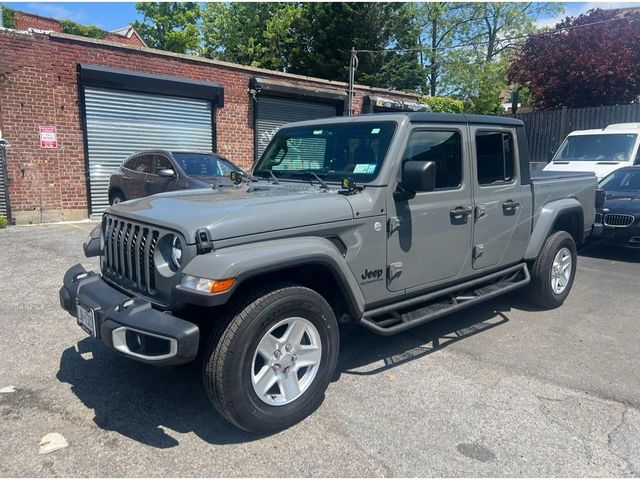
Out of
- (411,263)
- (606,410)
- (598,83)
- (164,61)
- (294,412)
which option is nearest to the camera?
(294,412)

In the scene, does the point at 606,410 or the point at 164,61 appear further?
the point at 164,61

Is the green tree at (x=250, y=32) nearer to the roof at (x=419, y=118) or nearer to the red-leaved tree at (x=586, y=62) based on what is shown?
the red-leaved tree at (x=586, y=62)

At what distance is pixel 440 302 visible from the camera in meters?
4.31

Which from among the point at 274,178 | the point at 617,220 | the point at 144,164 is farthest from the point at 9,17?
the point at 617,220

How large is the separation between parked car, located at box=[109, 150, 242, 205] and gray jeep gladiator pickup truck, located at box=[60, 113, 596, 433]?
4.68 m

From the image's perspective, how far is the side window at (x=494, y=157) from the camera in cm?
450

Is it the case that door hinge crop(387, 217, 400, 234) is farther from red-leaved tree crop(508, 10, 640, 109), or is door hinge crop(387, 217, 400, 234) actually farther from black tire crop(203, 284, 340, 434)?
red-leaved tree crop(508, 10, 640, 109)

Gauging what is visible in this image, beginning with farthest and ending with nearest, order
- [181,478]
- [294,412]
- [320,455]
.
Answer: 1. [294,412]
2. [320,455]
3. [181,478]

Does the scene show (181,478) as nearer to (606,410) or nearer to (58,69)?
(606,410)

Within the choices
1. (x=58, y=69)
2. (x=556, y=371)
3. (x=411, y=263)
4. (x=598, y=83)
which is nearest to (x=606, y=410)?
(x=556, y=371)

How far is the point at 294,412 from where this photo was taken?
3.13 meters

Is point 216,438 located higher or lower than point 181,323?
lower

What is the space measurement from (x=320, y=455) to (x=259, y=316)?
2.78 feet

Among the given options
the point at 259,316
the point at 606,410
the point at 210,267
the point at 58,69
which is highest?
the point at 58,69
